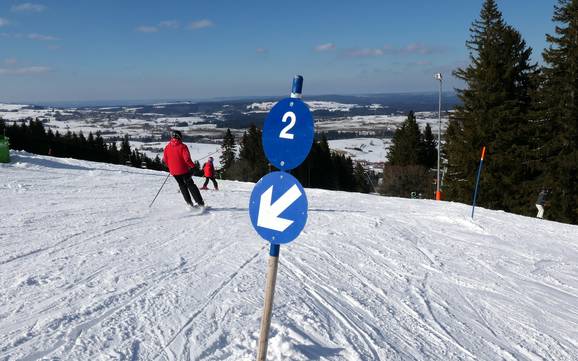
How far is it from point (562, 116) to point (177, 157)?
2333cm

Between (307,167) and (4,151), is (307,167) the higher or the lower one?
the lower one

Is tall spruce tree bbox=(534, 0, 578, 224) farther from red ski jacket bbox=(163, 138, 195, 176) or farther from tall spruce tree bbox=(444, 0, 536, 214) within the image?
red ski jacket bbox=(163, 138, 195, 176)

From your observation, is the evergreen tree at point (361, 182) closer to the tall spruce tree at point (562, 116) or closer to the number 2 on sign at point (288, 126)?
the tall spruce tree at point (562, 116)

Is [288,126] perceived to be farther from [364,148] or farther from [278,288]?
[364,148]

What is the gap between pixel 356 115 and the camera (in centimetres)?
14238

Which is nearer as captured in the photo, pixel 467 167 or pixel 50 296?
pixel 50 296

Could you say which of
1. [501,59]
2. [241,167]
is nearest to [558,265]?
[501,59]

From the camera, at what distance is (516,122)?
27938 mm

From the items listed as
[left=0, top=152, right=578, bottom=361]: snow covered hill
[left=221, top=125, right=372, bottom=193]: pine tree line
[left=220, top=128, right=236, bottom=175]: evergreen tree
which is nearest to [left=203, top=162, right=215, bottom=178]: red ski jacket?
[left=0, top=152, right=578, bottom=361]: snow covered hill

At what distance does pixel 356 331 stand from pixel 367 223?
615 cm

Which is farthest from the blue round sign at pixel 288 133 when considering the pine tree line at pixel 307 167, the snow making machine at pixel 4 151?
the pine tree line at pixel 307 167

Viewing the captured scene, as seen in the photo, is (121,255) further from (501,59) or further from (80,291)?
(501,59)

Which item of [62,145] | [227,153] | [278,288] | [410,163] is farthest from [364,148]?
[278,288]

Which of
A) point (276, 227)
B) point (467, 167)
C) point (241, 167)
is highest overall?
point (276, 227)
